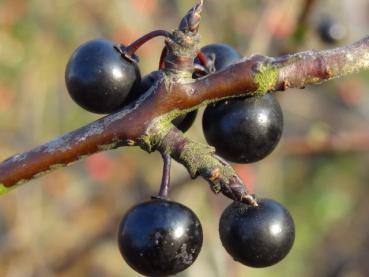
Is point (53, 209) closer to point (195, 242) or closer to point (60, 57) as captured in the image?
point (60, 57)

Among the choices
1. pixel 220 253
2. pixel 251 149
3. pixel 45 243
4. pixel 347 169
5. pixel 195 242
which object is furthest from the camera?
pixel 347 169

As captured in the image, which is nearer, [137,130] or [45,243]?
[137,130]

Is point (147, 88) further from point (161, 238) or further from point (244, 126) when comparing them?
point (161, 238)

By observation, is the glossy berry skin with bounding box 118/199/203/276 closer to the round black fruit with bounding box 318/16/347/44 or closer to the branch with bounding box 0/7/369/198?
the branch with bounding box 0/7/369/198

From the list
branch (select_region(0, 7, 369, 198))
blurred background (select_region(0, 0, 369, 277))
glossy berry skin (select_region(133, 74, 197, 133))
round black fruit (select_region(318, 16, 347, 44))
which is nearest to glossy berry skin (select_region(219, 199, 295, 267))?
branch (select_region(0, 7, 369, 198))

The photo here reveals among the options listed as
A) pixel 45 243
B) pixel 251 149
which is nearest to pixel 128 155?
pixel 45 243

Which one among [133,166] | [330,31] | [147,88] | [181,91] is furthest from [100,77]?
[133,166]

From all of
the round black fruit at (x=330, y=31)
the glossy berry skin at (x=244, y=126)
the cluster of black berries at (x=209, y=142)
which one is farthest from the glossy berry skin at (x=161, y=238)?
the round black fruit at (x=330, y=31)
